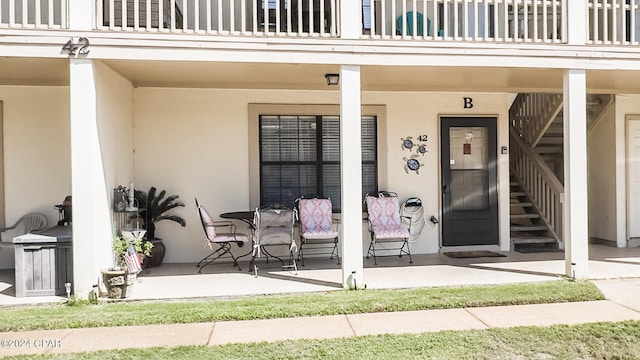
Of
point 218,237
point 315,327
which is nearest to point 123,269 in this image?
point 218,237

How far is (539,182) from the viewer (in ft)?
28.8

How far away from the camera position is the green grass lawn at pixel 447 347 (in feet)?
12.1

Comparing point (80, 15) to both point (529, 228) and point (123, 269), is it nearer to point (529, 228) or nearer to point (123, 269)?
point (123, 269)

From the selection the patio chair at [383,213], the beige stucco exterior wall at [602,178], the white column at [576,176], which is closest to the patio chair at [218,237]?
the patio chair at [383,213]

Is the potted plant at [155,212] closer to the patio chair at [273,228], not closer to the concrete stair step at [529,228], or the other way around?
the patio chair at [273,228]

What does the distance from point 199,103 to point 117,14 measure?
170 centimetres

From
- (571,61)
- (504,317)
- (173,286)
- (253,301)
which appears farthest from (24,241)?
(571,61)

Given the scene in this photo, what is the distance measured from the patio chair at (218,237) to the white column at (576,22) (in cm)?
481

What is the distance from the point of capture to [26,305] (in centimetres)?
501

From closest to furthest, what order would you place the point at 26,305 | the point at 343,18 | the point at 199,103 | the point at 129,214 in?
the point at 26,305
the point at 343,18
the point at 129,214
the point at 199,103

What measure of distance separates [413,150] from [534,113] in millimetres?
2931

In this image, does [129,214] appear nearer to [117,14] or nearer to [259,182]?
[259,182]

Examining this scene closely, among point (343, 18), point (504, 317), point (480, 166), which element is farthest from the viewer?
point (480, 166)

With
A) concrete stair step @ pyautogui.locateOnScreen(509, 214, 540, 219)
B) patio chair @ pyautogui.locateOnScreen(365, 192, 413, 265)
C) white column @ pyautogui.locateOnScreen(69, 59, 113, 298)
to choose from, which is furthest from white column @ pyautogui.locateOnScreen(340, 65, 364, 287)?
concrete stair step @ pyautogui.locateOnScreen(509, 214, 540, 219)
